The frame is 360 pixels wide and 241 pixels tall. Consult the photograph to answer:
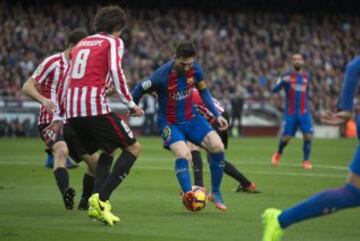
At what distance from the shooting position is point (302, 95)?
2162 cm

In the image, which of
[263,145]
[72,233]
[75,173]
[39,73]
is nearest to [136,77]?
[263,145]

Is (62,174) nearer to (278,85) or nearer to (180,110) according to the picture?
(180,110)

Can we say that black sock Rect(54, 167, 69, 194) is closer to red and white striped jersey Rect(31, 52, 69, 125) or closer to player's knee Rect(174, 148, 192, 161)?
red and white striped jersey Rect(31, 52, 69, 125)

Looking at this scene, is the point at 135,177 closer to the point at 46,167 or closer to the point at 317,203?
the point at 46,167

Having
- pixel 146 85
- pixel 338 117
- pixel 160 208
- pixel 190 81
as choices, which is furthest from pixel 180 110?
pixel 338 117

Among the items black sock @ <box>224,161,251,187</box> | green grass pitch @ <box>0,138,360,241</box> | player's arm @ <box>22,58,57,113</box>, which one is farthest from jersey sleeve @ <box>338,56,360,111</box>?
black sock @ <box>224,161,251,187</box>

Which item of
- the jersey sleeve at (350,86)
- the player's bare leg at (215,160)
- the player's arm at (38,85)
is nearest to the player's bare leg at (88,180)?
the player's arm at (38,85)

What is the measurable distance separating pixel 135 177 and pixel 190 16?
2853 cm

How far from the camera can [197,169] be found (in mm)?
13031

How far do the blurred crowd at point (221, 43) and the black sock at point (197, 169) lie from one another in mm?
21413

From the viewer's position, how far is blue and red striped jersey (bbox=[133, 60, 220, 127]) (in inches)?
460

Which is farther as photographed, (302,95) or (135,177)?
(302,95)

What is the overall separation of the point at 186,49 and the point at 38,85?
2.14m

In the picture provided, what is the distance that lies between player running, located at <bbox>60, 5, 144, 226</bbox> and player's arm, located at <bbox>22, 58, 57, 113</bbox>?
0.82 meters
